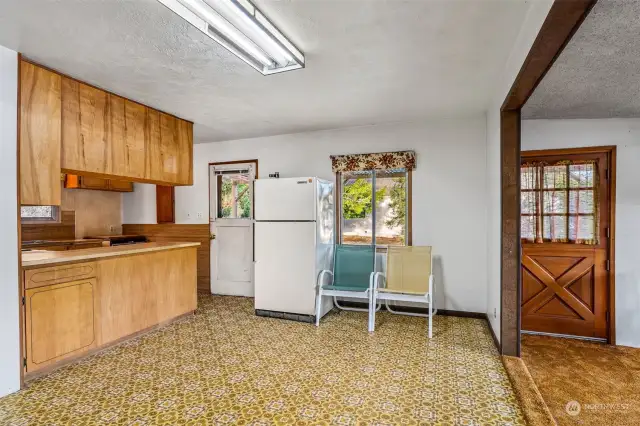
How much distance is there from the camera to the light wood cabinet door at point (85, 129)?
275 centimetres

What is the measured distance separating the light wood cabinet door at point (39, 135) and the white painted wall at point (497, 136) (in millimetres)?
3305

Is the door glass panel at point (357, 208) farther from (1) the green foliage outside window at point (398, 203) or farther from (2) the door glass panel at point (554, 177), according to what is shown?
(2) the door glass panel at point (554, 177)

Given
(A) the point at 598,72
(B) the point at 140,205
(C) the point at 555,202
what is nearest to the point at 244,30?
(A) the point at 598,72

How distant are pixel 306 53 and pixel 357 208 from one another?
2.42m

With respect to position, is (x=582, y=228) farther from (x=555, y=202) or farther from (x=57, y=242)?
(x=57, y=242)

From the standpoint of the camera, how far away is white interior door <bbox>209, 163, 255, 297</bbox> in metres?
5.08

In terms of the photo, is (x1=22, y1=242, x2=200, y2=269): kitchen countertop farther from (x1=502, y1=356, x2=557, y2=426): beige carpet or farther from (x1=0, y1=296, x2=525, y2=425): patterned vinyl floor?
(x1=502, y1=356, x2=557, y2=426): beige carpet

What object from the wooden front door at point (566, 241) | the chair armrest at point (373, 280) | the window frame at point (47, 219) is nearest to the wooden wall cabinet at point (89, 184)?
the window frame at point (47, 219)

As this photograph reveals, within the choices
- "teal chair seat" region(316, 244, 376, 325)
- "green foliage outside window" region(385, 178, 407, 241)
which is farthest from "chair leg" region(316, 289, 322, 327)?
"green foliage outside window" region(385, 178, 407, 241)

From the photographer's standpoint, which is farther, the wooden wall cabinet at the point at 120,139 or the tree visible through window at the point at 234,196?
the tree visible through window at the point at 234,196

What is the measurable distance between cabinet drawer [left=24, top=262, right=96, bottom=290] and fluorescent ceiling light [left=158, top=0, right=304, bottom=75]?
2.16 m

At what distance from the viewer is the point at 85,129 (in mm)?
2898

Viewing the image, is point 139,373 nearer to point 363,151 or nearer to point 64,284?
point 64,284

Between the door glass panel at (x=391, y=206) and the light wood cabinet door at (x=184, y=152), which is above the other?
the light wood cabinet door at (x=184, y=152)
